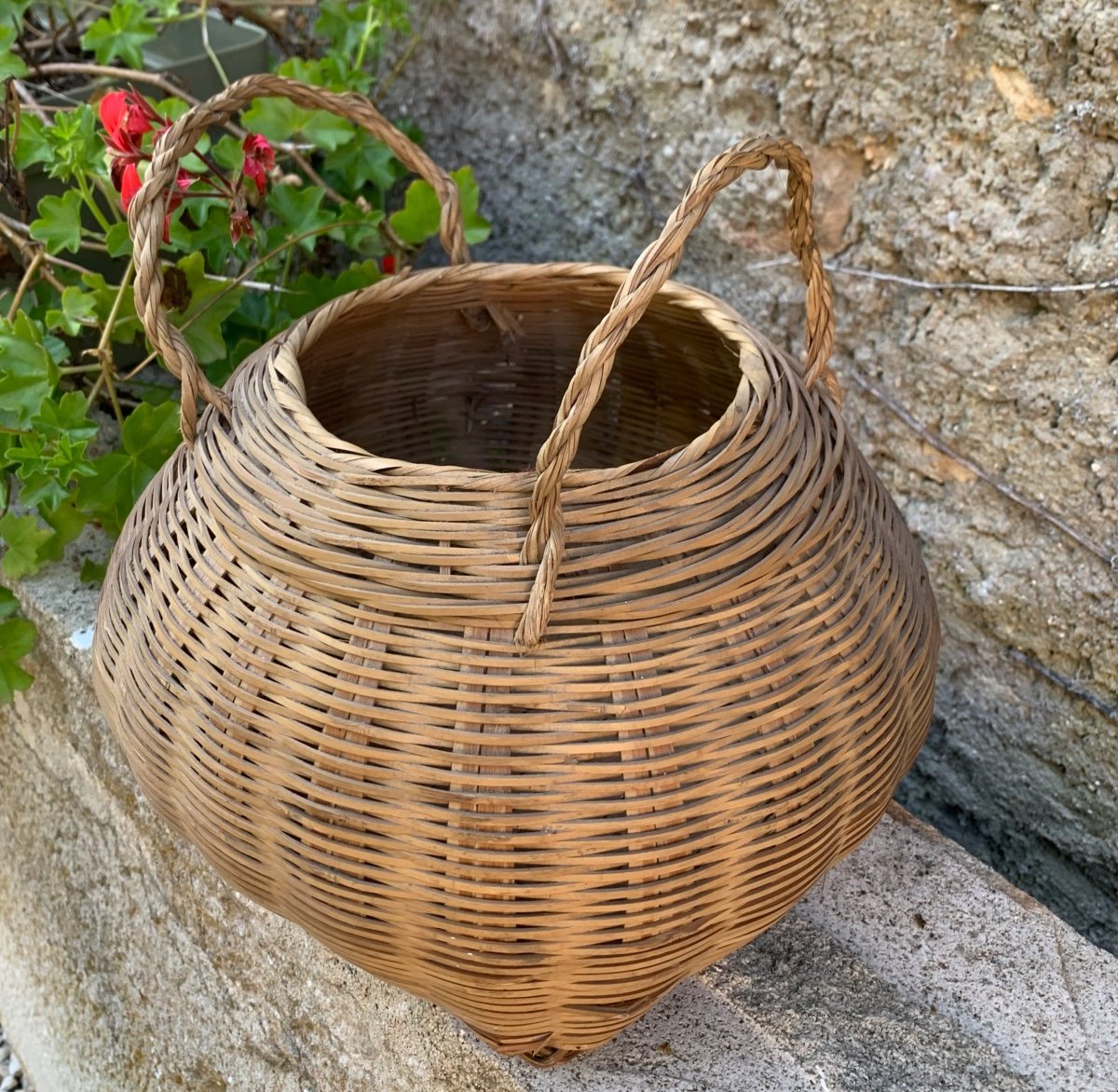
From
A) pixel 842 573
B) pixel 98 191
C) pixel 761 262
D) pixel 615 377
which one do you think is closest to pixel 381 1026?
pixel 842 573

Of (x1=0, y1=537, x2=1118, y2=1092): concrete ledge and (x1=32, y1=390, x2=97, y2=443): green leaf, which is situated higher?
(x1=32, y1=390, x2=97, y2=443): green leaf

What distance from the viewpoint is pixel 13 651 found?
110 centimetres

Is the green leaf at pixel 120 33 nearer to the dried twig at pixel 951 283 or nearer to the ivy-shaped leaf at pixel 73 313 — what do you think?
the ivy-shaped leaf at pixel 73 313

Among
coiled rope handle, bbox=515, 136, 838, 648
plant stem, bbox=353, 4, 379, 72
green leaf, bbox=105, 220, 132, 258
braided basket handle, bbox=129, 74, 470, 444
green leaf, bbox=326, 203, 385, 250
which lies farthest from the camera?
plant stem, bbox=353, 4, 379, 72

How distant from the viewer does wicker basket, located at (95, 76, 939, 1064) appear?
0.63m

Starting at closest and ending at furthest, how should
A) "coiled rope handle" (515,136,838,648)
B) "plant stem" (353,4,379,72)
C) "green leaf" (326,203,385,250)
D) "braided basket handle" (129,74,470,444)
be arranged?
"coiled rope handle" (515,136,838,648) < "braided basket handle" (129,74,470,444) < "green leaf" (326,203,385,250) < "plant stem" (353,4,379,72)

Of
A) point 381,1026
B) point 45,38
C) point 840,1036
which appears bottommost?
point 381,1026

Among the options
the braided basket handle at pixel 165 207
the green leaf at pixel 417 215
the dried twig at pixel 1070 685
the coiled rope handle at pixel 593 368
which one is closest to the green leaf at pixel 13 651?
the braided basket handle at pixel 165 207

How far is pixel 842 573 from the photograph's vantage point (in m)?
0.73

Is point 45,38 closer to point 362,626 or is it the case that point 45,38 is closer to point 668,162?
point 668,162

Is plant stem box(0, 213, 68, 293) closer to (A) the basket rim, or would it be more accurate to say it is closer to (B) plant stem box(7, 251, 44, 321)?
(B) plant stem box(7, 251, 44, 321)

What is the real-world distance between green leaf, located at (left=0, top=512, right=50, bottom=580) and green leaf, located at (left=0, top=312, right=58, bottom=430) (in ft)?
0.45

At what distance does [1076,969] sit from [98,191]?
1372 mm

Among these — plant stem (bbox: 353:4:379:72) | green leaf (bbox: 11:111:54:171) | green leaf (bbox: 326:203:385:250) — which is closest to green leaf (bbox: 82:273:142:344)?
green leaf (bbox: 11:111:54:171)
